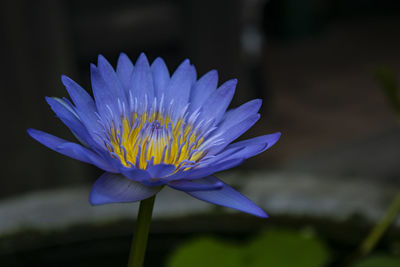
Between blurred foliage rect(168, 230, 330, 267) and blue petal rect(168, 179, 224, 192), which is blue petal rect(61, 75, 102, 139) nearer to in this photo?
blue petal rect(168, 179, 224, 192)

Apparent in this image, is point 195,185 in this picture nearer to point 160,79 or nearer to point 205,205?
point 160,79

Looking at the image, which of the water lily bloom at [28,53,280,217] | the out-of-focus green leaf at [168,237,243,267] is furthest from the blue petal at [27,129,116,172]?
the out-of-focus green leaf at [168,237,243,267]

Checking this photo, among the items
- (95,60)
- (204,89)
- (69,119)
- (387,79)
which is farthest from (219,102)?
(95,60)

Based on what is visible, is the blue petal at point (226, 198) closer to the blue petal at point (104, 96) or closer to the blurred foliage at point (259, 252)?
the blue petal at point (104, 96)

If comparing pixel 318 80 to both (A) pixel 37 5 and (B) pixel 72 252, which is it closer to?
(A) pixel 37 5

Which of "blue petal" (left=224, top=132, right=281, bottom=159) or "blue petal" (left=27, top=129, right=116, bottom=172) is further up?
"blue petal" (left=224, top=132, right=281, bottom=159)

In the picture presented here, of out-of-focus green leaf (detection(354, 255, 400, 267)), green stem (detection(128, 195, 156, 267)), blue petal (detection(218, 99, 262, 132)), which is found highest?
blue petal (detection(218, 99, 262, 132))

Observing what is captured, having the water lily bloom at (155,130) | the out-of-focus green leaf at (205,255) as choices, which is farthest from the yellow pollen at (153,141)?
the out-of-focus green leaf at (205,255)

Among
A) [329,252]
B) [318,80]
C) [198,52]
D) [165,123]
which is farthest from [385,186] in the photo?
[318,80]
